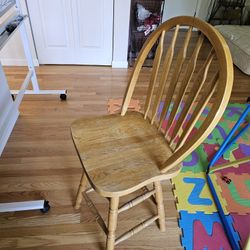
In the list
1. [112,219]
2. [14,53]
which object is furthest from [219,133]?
[14,53]

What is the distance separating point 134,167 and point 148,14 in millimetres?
2184

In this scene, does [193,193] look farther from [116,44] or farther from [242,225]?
[116,44]

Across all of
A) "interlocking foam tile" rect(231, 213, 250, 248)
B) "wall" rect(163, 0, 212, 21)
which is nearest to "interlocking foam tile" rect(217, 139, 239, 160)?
"interlocking foam tile" rect(231, 213, 250, 248)

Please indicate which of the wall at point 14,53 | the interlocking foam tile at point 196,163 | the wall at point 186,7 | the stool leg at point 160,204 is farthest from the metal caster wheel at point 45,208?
the wall at point 186,7

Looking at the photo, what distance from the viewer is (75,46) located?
252 centimetres

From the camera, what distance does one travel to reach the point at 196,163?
1515 mm

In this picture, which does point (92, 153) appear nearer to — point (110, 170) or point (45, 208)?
point (110, 170)

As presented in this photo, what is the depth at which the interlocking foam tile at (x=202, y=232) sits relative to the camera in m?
1.11

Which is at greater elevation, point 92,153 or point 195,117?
point 195,117

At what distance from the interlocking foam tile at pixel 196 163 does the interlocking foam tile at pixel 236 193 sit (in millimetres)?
106

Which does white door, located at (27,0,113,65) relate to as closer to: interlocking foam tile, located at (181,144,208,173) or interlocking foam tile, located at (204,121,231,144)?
interlocking foam tile, located at (204,121,231,144)

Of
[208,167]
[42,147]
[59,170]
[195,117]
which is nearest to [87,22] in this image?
[42,147]

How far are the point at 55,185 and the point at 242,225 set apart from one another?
106 centimetres

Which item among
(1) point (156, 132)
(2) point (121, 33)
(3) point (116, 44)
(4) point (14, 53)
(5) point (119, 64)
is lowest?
(5) point (119, 64)
